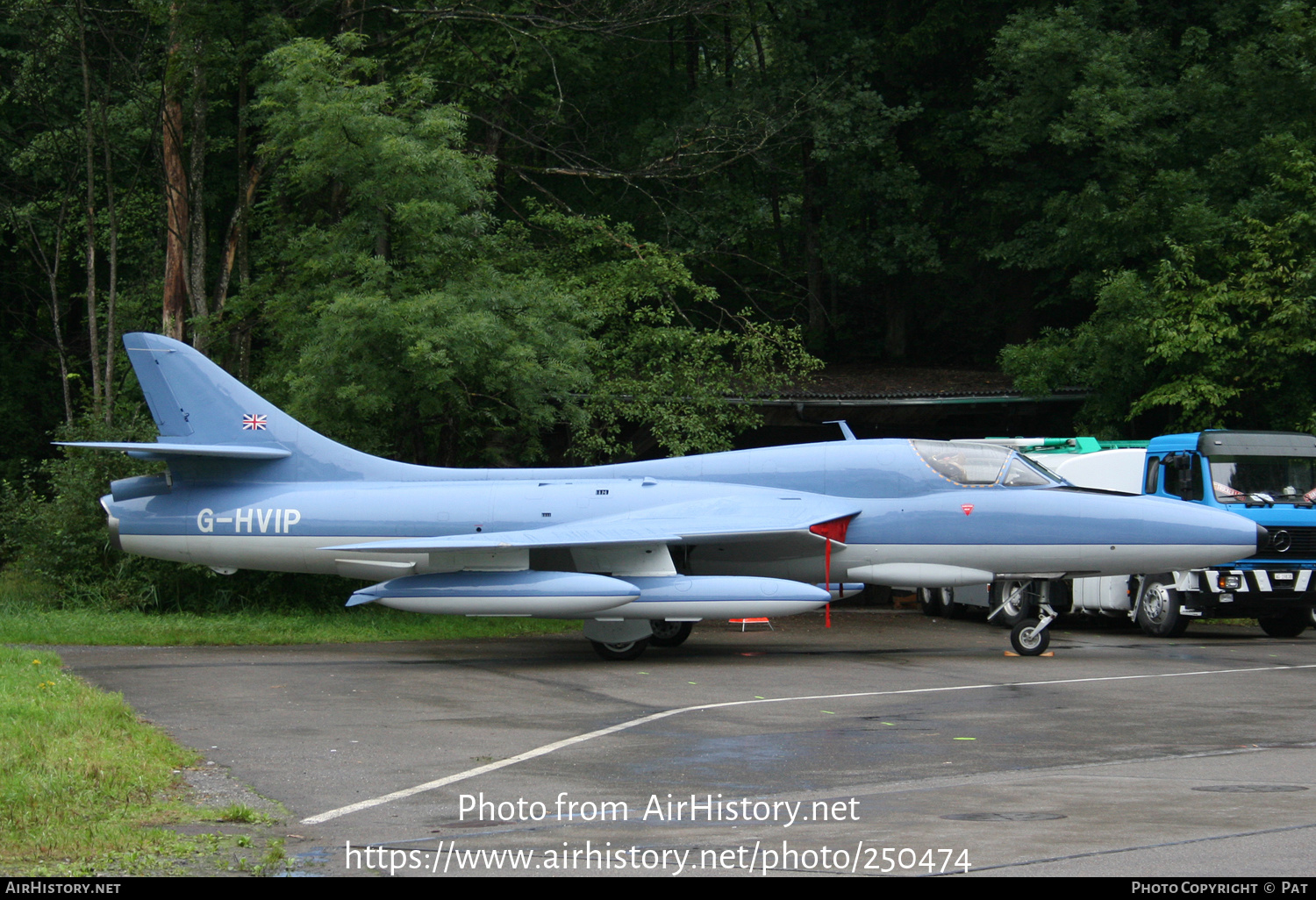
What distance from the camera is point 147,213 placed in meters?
26.3

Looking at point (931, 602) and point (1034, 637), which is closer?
point (1034, 637)

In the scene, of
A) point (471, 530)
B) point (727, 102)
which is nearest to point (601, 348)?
point (471, 530)

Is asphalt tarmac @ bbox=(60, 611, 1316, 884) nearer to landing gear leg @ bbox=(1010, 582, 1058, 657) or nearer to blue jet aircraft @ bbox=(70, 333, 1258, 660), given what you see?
landing gear leg @ bbox=(1010, 582, 1058, 657)

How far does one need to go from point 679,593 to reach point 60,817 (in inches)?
328

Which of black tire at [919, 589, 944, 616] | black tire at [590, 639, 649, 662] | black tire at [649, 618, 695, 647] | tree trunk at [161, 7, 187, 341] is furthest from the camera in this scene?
tree trunk at [161, 7, 187, 341]

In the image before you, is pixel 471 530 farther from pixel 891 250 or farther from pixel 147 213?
pixel 891 250

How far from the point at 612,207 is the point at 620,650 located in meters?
17.3

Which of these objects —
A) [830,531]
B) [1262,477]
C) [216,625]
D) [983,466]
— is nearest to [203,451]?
[216,625]

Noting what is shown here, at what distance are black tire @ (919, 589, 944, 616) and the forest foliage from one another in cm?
454

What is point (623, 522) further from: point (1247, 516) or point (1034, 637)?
point (1247, 516)

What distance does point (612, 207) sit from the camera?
97.2ft

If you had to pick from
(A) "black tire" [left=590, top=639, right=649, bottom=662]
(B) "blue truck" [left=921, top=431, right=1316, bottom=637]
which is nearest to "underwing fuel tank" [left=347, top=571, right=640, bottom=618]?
(A) "black tire" [left=590, top=639, right=649, bottom=662]

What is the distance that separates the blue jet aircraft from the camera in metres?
13.9

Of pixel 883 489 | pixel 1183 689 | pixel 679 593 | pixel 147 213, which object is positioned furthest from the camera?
pixel 147 213
